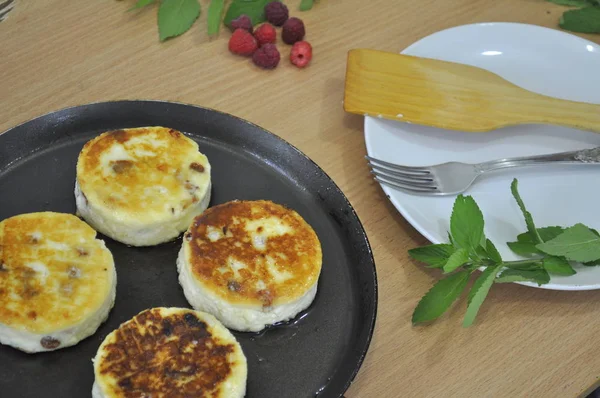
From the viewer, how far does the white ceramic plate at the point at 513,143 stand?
1.55 meters

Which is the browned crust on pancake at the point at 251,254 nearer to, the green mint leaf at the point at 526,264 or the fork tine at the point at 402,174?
the fork tine at the point at 402,174

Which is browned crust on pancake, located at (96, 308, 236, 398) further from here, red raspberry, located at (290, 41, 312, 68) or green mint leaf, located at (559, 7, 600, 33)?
green mint leaf, located at (559, 7, 600, 33)

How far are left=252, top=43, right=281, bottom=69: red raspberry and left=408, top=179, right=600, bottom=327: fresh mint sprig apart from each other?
2.43ft

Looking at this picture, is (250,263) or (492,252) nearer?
(250,263)

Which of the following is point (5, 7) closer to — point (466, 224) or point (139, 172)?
point (139, 172)

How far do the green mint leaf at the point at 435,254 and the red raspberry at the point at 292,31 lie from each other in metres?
0.83

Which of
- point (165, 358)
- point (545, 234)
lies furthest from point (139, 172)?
point (545, 234)

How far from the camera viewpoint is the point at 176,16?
6.39 ft

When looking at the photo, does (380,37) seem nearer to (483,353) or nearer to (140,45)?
(140,45)

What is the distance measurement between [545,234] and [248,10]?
1.10 meters

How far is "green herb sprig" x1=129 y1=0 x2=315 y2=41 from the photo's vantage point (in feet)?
6.31

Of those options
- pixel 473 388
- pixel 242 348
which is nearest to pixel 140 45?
pixel 242 348

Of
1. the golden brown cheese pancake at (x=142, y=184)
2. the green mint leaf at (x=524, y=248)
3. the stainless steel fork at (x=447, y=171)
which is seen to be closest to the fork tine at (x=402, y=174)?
the stainless steel fork at (x=447, y=171)

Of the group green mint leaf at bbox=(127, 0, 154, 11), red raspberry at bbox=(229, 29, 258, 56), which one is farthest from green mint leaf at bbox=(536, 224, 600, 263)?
green mint leaf at bbox=(127, 0, 154, 11)
